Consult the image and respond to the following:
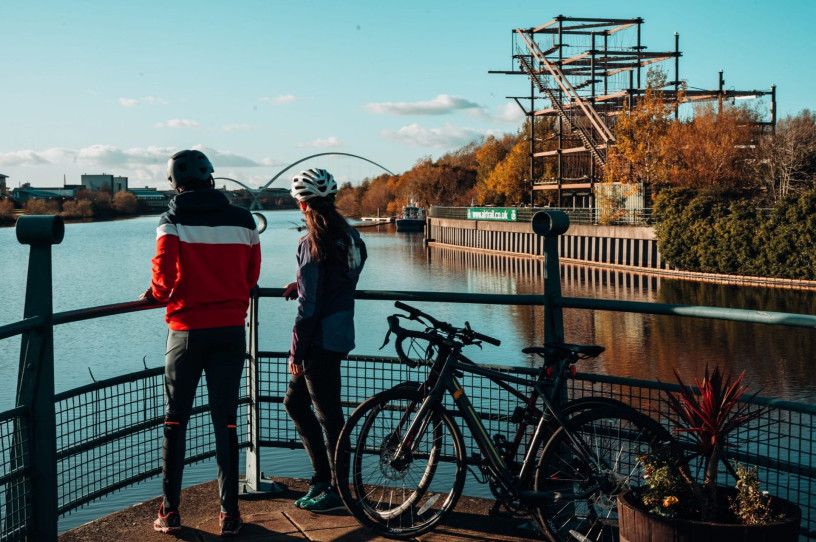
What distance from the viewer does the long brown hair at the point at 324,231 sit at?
4336 mm

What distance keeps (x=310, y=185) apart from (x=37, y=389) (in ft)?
5.07

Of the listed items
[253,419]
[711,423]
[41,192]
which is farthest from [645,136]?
[41,192]

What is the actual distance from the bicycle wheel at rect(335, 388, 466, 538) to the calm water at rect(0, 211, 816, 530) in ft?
26.0

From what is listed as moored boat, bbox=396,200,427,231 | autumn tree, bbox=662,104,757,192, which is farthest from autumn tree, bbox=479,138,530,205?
moored boat, bbox=396,200,427,231

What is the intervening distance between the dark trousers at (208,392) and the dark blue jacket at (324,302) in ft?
0.99

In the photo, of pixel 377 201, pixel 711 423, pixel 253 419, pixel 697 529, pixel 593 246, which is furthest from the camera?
pixel 377 201

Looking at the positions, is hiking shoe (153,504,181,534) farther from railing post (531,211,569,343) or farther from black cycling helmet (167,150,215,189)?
railing post (531,211,569,343)

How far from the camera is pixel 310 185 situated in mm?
4383

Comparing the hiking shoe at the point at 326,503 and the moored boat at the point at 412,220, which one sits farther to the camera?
the moored boat at the point at 412,220

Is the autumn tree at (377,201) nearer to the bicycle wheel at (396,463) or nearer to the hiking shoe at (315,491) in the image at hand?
the hiking shoe at (315,491)

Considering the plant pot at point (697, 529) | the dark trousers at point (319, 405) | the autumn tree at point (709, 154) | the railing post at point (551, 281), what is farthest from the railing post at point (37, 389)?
the autumn tree at point (709, 154)

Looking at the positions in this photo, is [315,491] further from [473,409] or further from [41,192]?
[41,192]

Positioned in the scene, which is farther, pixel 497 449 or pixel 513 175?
pixel 513 175

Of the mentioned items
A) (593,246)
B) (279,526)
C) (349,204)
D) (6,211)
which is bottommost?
(593,246)
